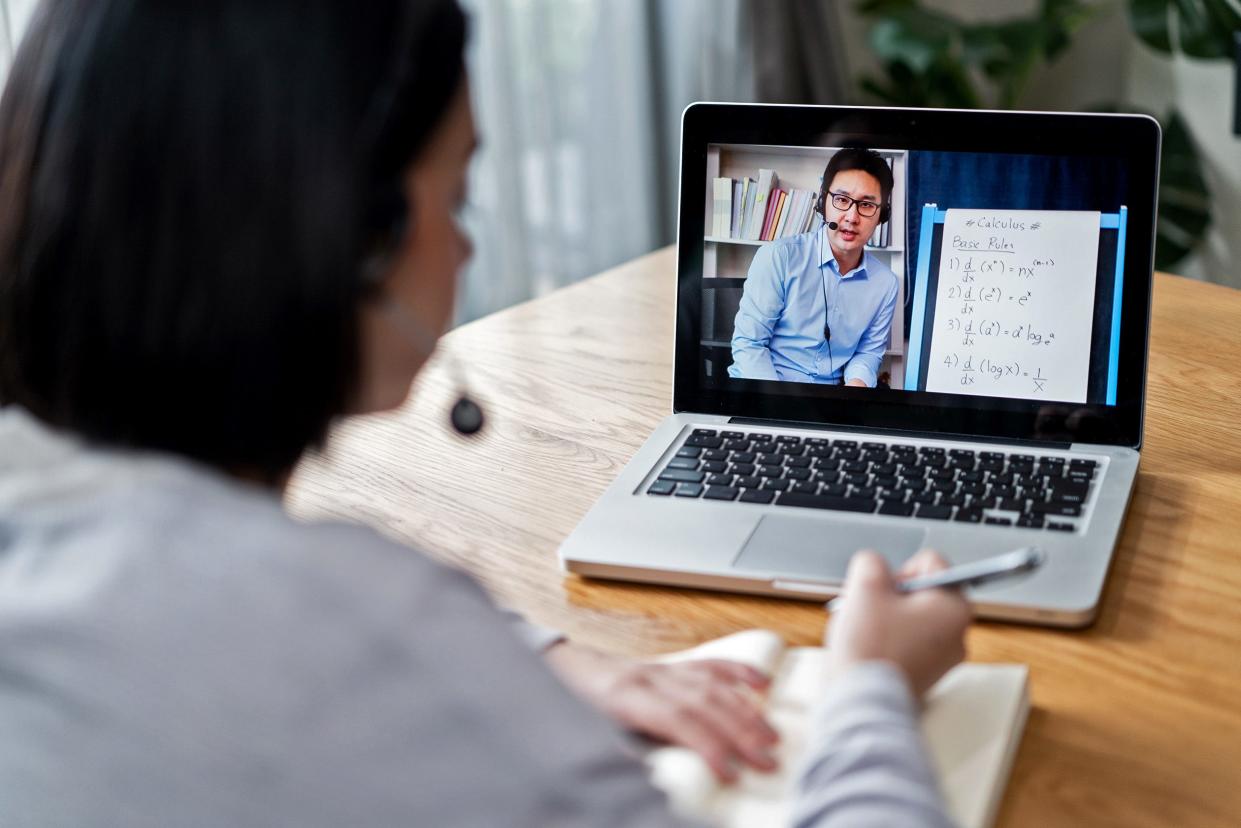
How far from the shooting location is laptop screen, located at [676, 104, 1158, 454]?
93 centimetres

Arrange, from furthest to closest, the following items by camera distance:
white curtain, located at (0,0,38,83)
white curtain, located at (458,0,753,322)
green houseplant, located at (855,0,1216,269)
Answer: green houseplant, located at (855,0,1216,269)
white curtain, located at (458,0,753,322)
white curtain, located at (0,0,38,83)

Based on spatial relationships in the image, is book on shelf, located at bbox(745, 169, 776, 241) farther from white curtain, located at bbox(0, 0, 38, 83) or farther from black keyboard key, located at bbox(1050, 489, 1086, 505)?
white curtain, located at bbox(0, 0, 38, 83)

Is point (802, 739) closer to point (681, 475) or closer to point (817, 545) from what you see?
point (817, 545)

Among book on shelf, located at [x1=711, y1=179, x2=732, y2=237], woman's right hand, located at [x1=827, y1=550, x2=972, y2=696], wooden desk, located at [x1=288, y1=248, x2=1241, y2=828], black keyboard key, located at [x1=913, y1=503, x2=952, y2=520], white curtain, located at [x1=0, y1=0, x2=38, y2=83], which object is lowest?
wooden desk, located at [x1=288, y1=248, x2=1241, y2=828]

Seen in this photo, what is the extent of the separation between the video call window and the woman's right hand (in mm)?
328

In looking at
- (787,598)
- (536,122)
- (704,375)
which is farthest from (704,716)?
(536,122)

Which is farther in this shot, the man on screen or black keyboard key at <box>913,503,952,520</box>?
the man on screen

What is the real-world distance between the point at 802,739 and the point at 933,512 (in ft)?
0.86

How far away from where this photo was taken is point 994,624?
75cm

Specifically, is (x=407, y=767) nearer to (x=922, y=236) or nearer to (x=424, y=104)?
(x=424, y=104)

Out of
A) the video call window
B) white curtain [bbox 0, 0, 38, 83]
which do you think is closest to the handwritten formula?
the video call window

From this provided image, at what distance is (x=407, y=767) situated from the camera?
44 centimetres

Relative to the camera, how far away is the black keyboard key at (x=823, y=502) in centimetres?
86

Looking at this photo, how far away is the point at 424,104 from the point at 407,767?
264mm
